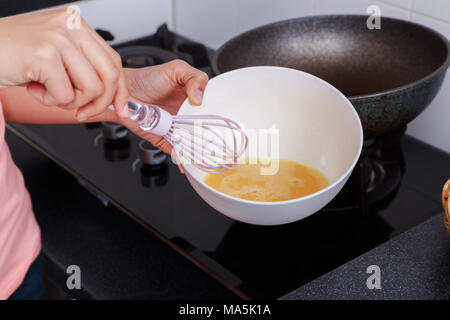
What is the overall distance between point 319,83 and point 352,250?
0.22 metres

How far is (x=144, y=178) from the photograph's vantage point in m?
0.88

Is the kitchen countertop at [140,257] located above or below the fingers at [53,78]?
below

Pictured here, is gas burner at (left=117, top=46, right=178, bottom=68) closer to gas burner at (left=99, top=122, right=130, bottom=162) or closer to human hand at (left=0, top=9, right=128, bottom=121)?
gas burner at (left=99, top=122, right=130, bottom=162)

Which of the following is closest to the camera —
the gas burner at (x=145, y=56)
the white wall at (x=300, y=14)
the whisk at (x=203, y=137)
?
the whisk at (x=203, y=137)

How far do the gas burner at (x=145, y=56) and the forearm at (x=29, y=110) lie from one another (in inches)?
11.1

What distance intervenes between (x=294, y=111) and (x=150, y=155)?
28 cm

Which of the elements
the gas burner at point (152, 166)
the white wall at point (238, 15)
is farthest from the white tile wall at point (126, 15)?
the gas burner at point (152, 166)

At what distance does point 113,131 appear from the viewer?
94 centimetres

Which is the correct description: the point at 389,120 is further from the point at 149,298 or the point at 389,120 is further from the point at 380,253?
the point at 149,298

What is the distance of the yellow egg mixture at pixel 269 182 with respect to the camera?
2.07 feet

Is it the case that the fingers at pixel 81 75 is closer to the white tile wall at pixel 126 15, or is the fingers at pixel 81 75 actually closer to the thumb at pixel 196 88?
the thumb at pixel 196 88

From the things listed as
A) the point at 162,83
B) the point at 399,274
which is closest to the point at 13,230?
the point at 162,83

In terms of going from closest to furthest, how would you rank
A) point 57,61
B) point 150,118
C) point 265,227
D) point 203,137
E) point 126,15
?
point 57,61 < point 150,118 < point 203,137 < point 265,227 < point 126,15

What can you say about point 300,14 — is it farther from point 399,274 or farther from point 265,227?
point 399,274
